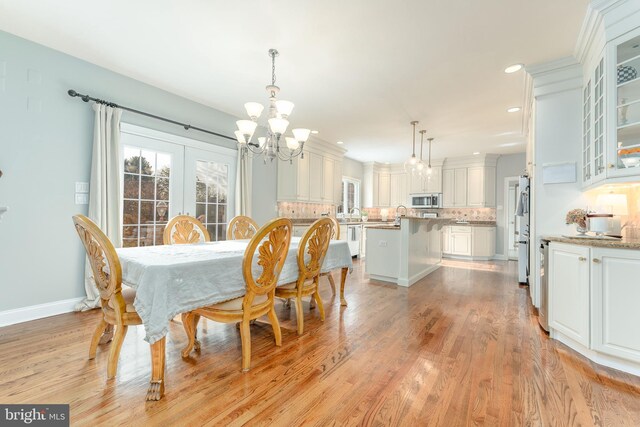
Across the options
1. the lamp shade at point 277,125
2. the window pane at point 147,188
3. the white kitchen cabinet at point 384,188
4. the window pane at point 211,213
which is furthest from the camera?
the white kitchen cabinet at point 384,188

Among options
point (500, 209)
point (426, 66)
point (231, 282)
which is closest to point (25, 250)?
point (231, 282)

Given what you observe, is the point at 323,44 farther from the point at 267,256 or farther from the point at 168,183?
the point at 168,183

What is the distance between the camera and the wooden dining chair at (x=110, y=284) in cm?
163

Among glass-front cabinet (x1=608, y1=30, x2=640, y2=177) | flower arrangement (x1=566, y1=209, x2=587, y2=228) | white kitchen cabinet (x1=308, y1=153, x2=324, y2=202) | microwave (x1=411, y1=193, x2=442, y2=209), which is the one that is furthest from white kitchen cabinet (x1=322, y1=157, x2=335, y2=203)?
glass-front cabinet (x1=608, y1=30, x2=640, y2=177)

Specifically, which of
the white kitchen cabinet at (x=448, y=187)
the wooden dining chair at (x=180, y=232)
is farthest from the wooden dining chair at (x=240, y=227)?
the white kitchen cabinet at (x=448, y=187)

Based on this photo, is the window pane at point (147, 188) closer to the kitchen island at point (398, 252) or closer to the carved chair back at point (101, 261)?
the carved chair back at point (101, 261)

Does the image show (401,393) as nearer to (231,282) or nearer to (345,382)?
(345,382)

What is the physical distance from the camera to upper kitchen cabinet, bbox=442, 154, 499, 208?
7188mm

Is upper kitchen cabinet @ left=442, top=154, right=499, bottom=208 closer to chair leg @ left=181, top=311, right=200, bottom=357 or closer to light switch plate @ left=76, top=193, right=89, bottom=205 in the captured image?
chair leg @ left=181, top=311, right=200, bottom=357

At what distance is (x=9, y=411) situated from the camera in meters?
1.49

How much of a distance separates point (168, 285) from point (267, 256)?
0.63m

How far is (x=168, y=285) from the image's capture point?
161 centimetres

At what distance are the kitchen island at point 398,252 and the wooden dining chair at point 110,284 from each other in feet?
11.4

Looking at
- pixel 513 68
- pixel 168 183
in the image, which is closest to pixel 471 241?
pixel 513 68
